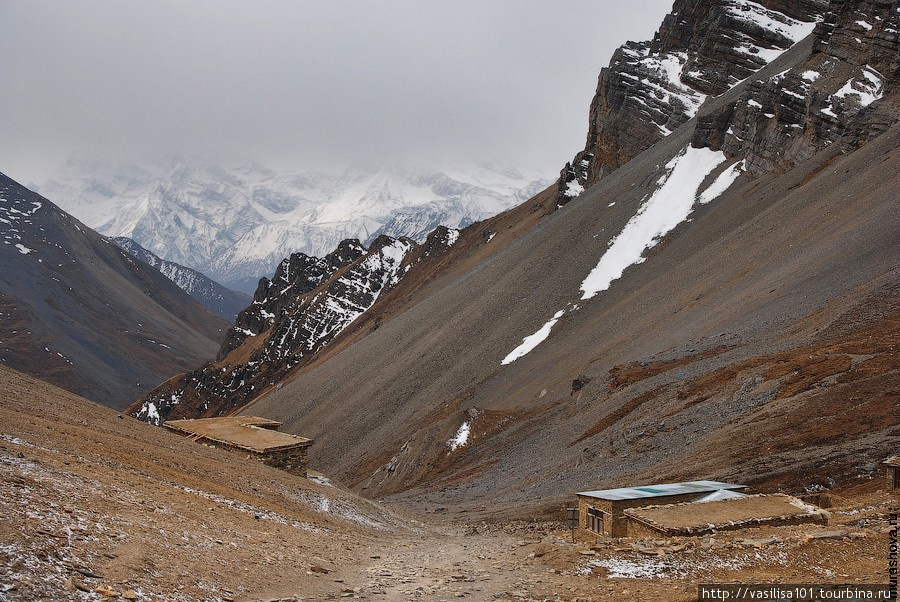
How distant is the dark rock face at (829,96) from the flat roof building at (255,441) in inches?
1851

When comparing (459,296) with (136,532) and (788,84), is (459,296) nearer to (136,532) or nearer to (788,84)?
(788,84)

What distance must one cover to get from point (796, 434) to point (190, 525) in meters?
18.0

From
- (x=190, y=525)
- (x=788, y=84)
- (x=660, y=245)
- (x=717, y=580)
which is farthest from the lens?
(x=788, y=84)

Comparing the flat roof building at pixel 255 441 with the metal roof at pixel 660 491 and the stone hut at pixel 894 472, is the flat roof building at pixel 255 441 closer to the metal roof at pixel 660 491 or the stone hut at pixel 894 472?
the metal roof at pixel 660 491

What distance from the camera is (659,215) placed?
6488cm

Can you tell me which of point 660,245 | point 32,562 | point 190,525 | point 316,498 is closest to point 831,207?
point 660,245

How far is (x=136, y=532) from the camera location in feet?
37.5

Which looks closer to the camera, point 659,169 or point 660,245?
point 660,245

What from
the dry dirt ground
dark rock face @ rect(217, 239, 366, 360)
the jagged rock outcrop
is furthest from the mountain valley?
dark rock face @ rect(217, 239, 366, 360)

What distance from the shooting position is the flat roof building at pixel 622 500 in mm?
18312

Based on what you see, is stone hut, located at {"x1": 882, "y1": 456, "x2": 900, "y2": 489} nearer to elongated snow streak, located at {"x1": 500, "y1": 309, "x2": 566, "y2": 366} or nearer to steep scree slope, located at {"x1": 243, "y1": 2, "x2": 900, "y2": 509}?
steep scree slope, located at {"x1": 243, "y1": 2, "x2": 900, "y2": 509}

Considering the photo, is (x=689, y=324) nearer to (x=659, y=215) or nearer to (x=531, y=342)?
(x=531, y=342)

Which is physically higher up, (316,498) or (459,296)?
(459,296)

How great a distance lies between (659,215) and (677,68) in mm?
37364
